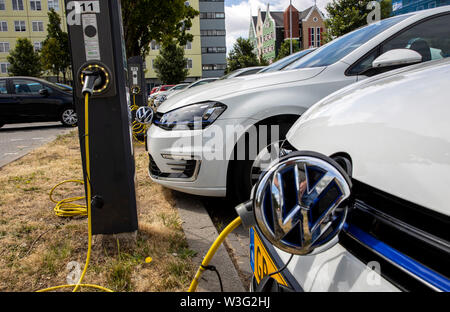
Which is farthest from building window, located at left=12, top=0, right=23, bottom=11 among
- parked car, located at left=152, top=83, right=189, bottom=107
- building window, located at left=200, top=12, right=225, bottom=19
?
parked car, located at left=152, top=83, right=189, bottom=107

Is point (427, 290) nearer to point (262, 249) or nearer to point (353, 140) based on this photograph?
point (353, 140)

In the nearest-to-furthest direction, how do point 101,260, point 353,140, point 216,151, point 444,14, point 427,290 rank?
1. point 427,290
2. point 353,140
3. point 101,260
4. point 216,151
5. point 444,14

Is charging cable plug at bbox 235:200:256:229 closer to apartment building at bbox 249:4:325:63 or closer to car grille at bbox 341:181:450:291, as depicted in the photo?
car grille at bbox 341:181:450:291

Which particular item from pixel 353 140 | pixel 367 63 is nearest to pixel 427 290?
pixel 353 140

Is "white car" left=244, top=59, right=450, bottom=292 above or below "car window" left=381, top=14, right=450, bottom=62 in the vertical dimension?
below

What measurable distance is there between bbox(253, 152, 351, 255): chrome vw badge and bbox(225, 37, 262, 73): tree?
130 feet

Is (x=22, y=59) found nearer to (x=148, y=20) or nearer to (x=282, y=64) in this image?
(x=148, y=20)

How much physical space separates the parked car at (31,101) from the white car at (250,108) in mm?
9327

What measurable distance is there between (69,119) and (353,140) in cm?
1159

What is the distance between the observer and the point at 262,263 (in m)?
1.21

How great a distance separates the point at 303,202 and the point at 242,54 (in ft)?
135

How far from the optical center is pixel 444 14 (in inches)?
115

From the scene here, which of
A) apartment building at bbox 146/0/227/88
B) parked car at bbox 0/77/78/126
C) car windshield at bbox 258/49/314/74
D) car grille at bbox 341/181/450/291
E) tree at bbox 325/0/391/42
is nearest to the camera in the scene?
car grille at bbox 341/181/450/291

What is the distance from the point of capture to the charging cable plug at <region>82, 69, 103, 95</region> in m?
2.02
